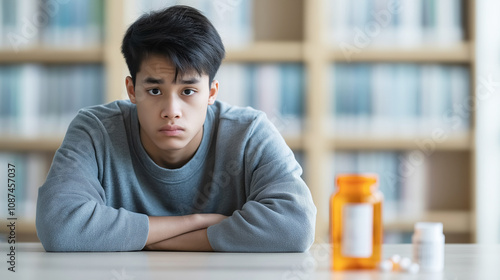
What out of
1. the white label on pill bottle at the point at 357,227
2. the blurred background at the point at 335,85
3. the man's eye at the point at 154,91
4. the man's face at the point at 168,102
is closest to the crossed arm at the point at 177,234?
the man's face at the point at 168,102

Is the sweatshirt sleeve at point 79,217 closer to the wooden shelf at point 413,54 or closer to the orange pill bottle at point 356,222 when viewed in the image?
the orange pill bottle at point 356,222

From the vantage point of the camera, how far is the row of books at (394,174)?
2.54 metres

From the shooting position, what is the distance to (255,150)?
143cm

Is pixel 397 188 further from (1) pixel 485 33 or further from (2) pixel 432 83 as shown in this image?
(1) pixel 485 33

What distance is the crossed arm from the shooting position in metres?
1.24

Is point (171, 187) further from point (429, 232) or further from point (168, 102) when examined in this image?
point (429, 232)

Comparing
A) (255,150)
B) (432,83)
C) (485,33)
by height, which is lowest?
(255,150)

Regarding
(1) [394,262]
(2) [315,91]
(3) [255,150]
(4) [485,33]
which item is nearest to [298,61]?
(2) [315,91]

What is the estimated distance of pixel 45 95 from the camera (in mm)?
2586

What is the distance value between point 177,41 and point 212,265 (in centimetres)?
55

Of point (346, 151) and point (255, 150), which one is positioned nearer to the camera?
point (255, 150)

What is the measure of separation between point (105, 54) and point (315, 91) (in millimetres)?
872

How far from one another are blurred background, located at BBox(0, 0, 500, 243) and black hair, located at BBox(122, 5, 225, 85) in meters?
1.05

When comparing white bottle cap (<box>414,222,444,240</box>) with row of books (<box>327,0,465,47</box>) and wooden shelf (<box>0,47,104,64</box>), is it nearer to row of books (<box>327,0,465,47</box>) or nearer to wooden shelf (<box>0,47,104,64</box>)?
row of books (<box>327,0,465,47</box>)
